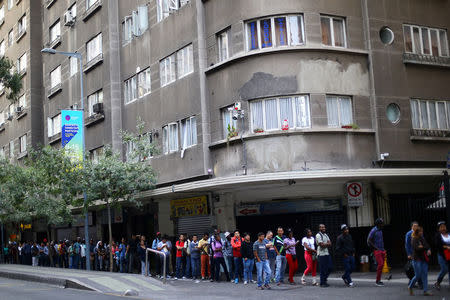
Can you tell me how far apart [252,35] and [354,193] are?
258 inches

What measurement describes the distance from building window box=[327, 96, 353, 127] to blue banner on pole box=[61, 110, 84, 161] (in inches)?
450

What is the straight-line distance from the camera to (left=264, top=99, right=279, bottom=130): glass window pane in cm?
2103

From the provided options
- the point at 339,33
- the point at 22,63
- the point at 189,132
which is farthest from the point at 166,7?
the point at 22,63

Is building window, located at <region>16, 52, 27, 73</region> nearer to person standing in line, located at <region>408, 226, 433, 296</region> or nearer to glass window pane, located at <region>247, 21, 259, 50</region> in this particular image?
glass window pane, located at <region>247, 21, 259, 50</region>

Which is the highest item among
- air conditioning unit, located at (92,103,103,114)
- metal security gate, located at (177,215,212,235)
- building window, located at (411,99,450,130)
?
air conditioning unit, located at (92,103,103,114)

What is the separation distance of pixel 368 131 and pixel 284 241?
17.4 ft

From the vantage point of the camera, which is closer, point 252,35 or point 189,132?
point 252,35

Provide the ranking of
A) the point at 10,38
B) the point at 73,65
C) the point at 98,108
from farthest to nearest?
the point at 10,38, the point at 73,65, the point at 98,108

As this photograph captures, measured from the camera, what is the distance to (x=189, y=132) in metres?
24.2

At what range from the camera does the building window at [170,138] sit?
2520cm

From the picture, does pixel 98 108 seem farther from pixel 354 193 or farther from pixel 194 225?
pixel 354 193

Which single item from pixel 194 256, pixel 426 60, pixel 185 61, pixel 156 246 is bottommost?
pixel 194 256

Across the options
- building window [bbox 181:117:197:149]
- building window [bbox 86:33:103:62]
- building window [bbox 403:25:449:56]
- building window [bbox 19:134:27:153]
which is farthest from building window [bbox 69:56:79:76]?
building window [bbox 403:25:449:56]

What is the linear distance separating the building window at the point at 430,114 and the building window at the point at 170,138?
9.17 metres
